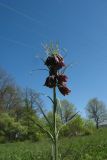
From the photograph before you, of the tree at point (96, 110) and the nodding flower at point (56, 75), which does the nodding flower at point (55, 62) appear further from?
the tree at point (96, 110)

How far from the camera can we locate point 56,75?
2.69 m

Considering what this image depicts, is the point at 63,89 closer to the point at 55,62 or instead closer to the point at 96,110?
the point at 55,62

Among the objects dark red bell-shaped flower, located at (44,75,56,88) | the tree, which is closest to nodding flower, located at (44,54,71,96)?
dark red bell-shaped flower, located at (44,75,56,88)

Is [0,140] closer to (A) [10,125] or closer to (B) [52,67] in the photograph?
(A) [10,125]

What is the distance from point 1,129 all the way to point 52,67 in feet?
159

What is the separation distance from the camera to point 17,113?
56.6 metres

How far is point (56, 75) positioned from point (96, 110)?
3326 inches

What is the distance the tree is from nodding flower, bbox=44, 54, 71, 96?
8407 centimetres

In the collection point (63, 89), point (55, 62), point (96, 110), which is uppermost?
point (96, 110)

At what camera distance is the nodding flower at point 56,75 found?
2664 mm

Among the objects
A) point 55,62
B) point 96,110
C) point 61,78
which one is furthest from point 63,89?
point 96,110

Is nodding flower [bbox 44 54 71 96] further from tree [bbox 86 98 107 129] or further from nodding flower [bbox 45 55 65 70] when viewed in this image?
tree [bbox 86 98 107 129]

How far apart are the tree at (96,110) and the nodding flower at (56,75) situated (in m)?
84.1

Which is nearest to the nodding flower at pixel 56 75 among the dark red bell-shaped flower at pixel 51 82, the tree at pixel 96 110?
the dark red bell-shaped flower at pixel 51 82
